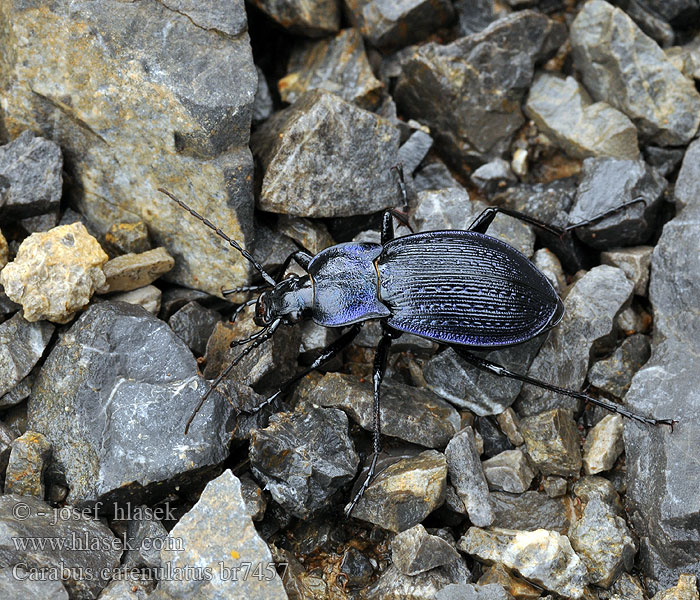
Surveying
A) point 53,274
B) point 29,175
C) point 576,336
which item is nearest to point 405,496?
point 576,336

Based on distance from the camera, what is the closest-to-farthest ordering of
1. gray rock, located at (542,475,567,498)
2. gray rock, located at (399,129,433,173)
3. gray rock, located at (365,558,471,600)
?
gray rock, located at (365,558,471,600) → gray rock, located at (542,475,567,498) → gray rock, located at (399,129,433,173)

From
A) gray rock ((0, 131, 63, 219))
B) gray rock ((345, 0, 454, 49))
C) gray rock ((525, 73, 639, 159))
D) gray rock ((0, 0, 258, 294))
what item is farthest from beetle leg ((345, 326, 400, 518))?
gray rock ((345, 0, 454, 49))

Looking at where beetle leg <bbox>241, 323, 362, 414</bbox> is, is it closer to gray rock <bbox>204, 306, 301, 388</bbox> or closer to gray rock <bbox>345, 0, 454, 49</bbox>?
gray rock <bbox>204, 306, 301, 388</bbox>

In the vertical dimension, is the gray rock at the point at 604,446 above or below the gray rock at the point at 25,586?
below

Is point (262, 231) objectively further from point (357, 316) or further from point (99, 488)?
point (99, 488)

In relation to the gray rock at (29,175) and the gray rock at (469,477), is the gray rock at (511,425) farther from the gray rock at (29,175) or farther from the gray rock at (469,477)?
the gray rock at (29,175)

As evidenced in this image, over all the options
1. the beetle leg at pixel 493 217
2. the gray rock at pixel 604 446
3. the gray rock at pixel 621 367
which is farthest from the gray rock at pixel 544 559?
the beetle leg at pixel 493 217

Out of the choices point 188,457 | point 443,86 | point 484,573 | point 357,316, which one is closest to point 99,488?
point 188,457
